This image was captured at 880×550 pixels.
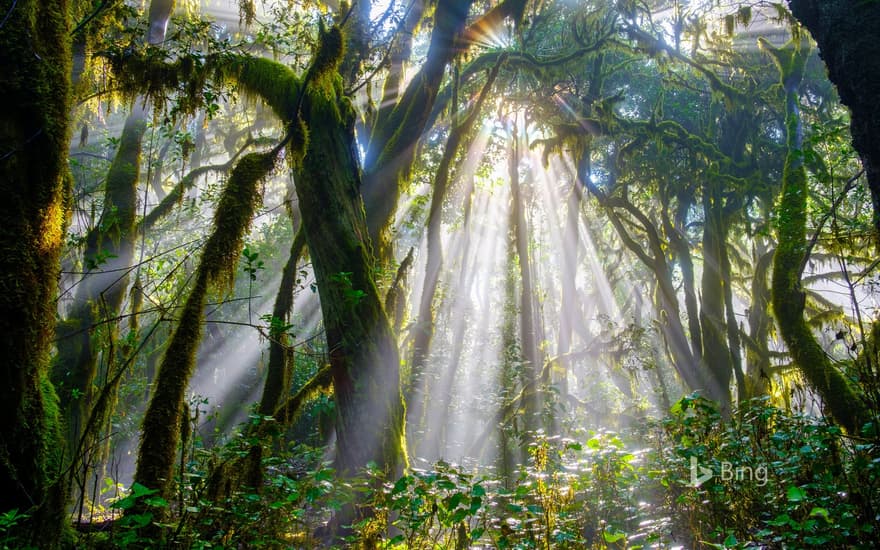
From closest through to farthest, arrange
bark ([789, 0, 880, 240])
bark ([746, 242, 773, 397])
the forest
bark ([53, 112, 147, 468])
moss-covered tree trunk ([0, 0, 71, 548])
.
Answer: bark ([789, 0, 880, 240]) < moss-covered tree trunk ([0, 0, 71, 548]) < the forest < bark ([53, 112, 147, 468]) < bark ([746, 242, 773, 397])

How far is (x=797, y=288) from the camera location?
7.82 m

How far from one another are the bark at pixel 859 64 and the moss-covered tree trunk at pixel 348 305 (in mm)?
3994

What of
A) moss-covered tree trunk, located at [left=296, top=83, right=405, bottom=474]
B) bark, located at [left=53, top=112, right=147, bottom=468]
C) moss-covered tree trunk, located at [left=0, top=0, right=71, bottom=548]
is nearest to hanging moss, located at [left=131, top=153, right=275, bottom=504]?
moss-covered tree trunk, located at [left=0, top=0, right=71, bottom=548]

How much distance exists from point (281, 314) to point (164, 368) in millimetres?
2423

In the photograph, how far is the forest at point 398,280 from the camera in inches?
136

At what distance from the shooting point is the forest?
3.46 meters

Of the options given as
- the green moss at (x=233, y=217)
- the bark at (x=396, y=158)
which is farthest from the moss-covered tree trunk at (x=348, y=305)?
the bark at (x=396, y=158)

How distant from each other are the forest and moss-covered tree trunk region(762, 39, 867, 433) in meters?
0.05

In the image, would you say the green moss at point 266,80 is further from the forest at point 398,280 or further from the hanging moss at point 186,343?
the hanging moss at point 186,343

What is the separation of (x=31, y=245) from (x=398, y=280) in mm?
4802

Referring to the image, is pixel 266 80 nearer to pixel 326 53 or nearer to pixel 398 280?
pixel 326 53

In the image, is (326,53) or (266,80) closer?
(326,53)

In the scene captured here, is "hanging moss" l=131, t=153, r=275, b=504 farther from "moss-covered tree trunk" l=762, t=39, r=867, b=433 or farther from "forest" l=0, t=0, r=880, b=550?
"moss-covered tree trunk" l=762, t=39, r=867, b=433

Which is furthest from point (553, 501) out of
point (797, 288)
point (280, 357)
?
point (797, 288)
